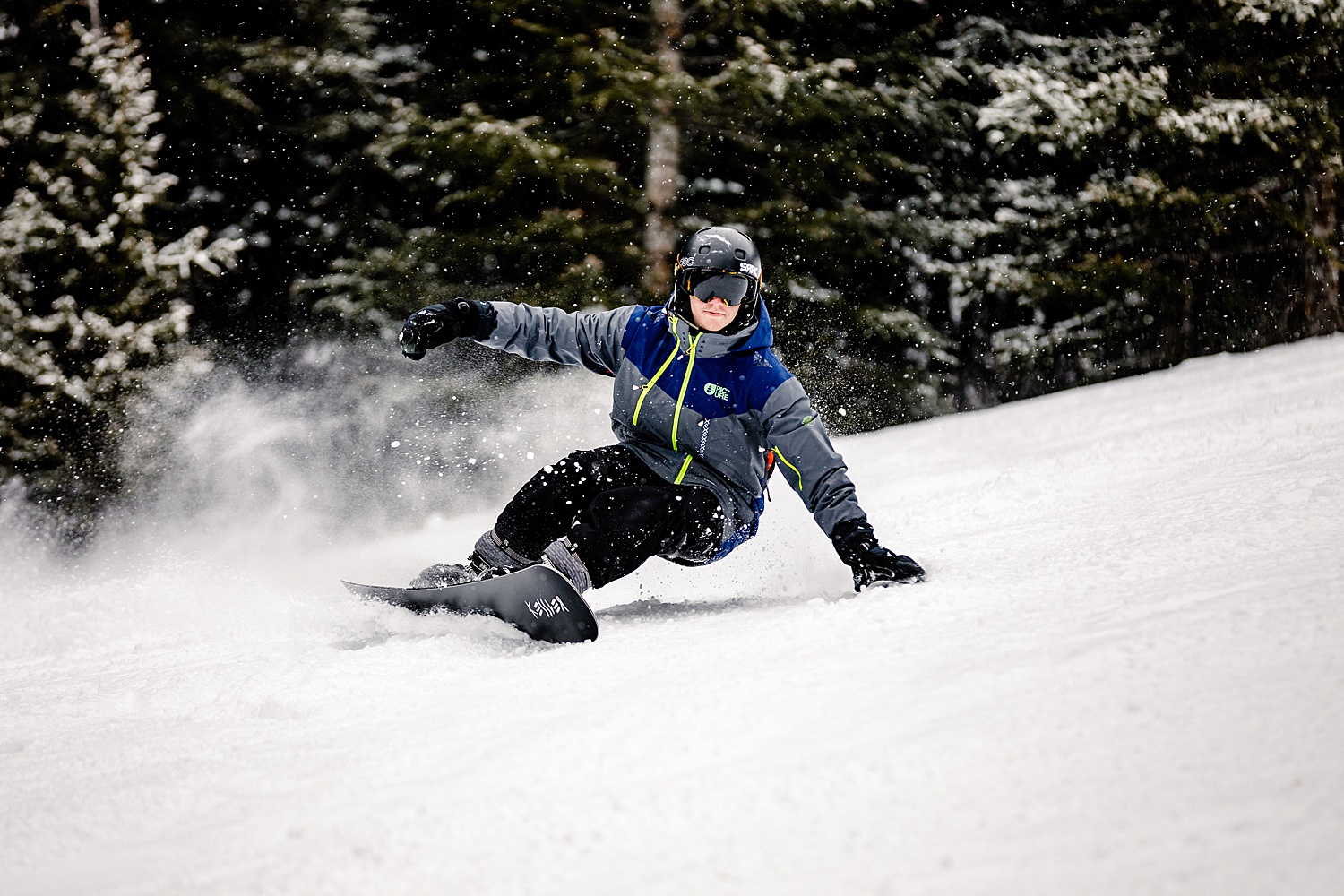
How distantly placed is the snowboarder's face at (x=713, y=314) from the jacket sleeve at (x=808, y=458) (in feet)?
0.92

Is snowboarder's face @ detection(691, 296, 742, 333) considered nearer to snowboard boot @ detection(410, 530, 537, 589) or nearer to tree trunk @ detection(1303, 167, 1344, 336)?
snowboard boot @ detection(410, 530, 537, 589)

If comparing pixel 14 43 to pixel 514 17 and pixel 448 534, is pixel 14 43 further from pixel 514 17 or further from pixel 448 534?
pixel 448 534

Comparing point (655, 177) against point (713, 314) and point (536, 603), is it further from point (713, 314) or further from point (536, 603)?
point (536, 603)

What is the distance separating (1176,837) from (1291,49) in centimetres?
1134

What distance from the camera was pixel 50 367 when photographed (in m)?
7.85

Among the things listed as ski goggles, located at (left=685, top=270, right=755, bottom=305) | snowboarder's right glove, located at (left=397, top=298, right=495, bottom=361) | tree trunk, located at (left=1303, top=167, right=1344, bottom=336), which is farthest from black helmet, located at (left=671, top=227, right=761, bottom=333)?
tree trunk, located at (left=1303, top=167, right=1344, bottom=336)

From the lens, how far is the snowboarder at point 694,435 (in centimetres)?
310

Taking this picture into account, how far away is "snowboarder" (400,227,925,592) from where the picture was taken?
310cm

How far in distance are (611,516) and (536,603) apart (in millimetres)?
373

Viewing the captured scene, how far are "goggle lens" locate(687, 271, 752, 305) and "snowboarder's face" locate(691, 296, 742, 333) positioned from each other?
14 millimetres

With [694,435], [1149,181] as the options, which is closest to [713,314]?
[694,435]

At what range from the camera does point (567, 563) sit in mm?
2863

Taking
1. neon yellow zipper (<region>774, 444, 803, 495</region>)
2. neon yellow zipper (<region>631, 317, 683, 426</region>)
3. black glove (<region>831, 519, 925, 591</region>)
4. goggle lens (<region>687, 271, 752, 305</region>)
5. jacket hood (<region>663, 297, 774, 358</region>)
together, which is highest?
goggle lens (<region>687, 271, 752, 305</region>)

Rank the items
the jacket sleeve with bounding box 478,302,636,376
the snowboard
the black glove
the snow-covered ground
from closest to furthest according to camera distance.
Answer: the snow-covered ground → the snowboard → the black glove → the jacket sleeve with bounding box 478,302,636,376
